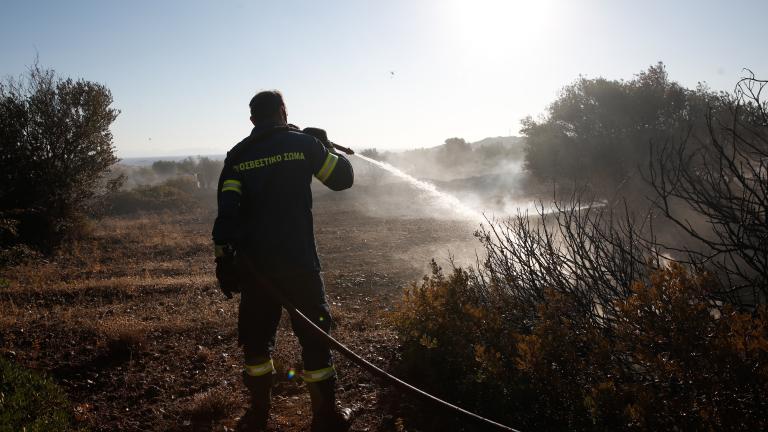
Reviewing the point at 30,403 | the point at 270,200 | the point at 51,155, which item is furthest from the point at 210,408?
the point at 51,155

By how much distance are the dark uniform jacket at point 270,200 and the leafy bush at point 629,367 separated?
1.50 meters

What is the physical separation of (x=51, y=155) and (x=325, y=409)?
53.7ft

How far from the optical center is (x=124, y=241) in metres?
17.2

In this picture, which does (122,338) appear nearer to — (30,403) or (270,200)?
(30,403)

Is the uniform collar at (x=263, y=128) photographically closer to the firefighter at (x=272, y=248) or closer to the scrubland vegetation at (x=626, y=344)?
the firefighter at (x=272, y=248)

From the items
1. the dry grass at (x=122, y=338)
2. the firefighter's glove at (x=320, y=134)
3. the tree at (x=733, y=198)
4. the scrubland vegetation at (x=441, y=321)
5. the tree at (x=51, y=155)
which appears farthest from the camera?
the tree at (x=51, y=155)

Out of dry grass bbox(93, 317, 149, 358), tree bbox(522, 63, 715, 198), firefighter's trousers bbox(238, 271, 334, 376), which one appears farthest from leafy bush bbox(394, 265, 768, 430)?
tree bbox(522, 63, 715, 198)

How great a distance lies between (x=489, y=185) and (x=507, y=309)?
3617 centimetres

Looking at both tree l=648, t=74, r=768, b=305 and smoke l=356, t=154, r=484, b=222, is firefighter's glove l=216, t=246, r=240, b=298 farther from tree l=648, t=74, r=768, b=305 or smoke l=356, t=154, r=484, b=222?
smoke l=356, t=154, r=484, b=222

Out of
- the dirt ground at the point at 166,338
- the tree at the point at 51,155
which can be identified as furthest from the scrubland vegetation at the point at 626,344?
the tree at the point at 51,155

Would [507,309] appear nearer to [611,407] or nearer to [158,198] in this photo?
[611,407]

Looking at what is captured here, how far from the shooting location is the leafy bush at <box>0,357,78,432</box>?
11.4ft

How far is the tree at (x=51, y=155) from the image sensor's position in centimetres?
1461


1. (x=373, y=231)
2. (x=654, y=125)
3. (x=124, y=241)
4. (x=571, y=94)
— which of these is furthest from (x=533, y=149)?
(x=124, y=241)
